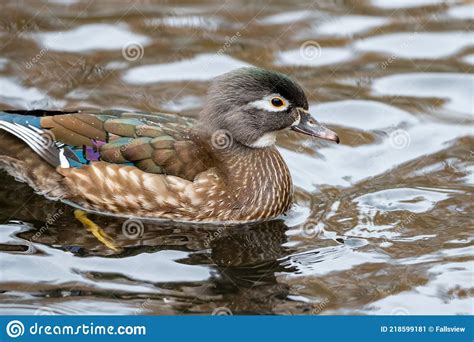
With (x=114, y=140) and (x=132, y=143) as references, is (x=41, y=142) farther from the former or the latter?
(x=132, y=143)

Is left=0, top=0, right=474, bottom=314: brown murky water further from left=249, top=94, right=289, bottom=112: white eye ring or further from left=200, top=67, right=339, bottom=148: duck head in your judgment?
left=249, top=94, right=289, bottom=112: white eye ring

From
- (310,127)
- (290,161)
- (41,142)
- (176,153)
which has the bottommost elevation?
(176,153)

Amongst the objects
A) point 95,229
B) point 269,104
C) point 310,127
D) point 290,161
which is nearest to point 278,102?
point 269,104

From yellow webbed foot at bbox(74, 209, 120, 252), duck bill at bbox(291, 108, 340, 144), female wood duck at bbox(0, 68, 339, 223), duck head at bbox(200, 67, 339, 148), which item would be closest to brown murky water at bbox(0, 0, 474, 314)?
yellow webbed foot at bbox(74, 209, 120, 252)

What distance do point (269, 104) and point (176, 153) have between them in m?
0.97

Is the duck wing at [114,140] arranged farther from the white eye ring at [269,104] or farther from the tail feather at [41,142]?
the white eye ring at [269,104]

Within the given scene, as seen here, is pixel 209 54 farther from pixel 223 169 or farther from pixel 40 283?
pixel 40 283

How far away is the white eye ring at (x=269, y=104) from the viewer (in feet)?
29.5

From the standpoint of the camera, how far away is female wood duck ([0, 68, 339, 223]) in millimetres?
8930

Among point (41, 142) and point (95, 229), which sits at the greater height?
point (41, 142)

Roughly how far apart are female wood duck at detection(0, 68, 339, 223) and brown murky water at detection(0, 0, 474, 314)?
201mm

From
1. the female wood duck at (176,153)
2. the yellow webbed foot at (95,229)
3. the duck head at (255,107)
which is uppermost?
the duck head at (255,107)

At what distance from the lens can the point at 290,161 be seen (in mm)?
10281

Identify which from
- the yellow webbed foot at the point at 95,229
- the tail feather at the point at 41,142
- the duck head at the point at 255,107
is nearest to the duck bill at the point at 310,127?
the duck head at the point at 255,107
